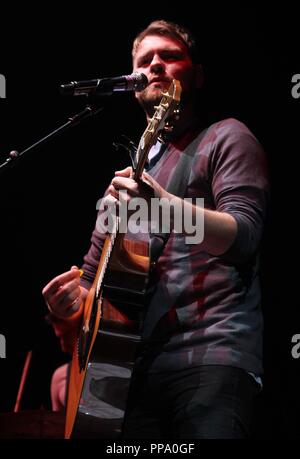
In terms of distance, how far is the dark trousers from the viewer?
5.86 feet

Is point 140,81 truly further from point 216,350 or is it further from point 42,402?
point 42,402

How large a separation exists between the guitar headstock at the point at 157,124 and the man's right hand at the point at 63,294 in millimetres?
727

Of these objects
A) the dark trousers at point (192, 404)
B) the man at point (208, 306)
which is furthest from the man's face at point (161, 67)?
the dark trousers at point (192, 404)

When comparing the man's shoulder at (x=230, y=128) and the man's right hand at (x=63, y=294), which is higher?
the man's shoulder at (x=230, y=128)

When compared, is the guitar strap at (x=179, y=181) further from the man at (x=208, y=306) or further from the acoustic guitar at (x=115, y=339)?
the acoustic guitar at (x=115, y=339)

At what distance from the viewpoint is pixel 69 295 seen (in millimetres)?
2334

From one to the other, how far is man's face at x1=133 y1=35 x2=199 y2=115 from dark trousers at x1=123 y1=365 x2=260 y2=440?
1.16 m

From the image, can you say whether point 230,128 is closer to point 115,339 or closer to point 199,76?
point 199,76

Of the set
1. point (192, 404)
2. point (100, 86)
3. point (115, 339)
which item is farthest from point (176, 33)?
point (192, 404)

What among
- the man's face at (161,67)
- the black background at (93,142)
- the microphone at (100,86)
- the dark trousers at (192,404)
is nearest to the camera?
the dark trousers at (192,404)

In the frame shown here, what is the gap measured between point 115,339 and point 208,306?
340 mm

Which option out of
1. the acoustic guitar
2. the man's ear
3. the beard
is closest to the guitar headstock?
the acoustic guitar

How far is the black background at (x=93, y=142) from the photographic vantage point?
9.96ft
